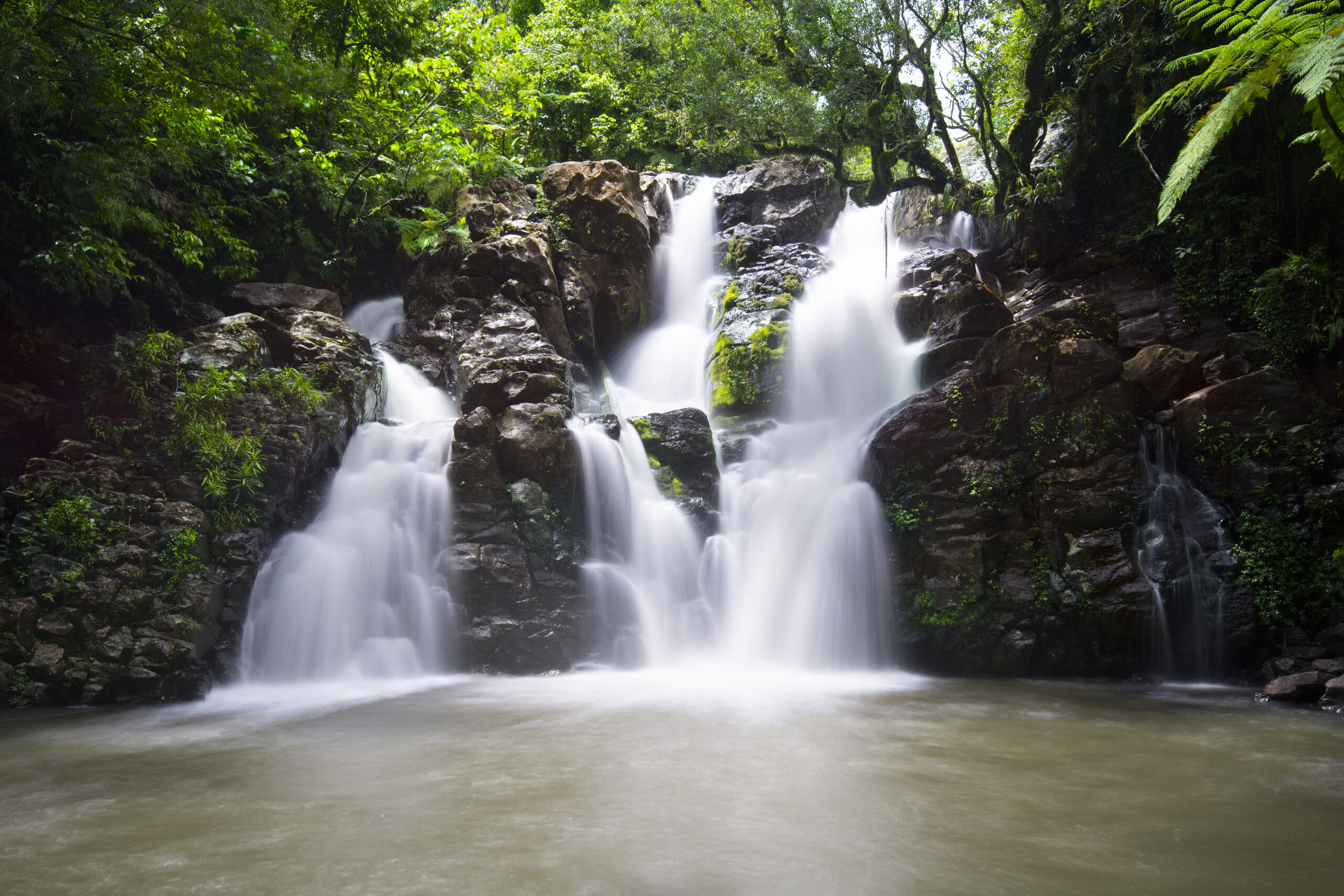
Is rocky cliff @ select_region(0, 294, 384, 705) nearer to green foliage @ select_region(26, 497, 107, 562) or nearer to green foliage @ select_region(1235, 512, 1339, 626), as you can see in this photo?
green foliage @ select_region(26, 497, 107, 562)

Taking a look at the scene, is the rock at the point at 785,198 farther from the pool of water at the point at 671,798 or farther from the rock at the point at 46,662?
the rock at the point at 46,662

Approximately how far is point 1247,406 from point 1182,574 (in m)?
2.29

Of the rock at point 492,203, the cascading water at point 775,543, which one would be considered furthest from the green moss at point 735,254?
the rock at point 492,203

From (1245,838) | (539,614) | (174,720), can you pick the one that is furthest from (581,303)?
(1245,838)

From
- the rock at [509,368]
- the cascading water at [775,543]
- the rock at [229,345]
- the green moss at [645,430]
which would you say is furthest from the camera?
the green moss at [645,430]

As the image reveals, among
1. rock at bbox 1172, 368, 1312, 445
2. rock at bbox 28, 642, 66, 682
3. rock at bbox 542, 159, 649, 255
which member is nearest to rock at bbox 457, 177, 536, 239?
rock at bbox 542, 159, 649, 255

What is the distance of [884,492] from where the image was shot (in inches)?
366

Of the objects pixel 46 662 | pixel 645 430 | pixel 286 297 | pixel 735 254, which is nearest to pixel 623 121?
pixel 735 254

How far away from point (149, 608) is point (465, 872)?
564 cm

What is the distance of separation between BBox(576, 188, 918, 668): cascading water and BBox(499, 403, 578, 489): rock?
308mm

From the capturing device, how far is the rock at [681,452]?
9859 millimetres

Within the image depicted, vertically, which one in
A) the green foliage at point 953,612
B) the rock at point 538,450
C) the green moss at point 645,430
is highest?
the green moss at point 645,430

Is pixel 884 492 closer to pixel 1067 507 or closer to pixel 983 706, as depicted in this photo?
pixel 1067 507

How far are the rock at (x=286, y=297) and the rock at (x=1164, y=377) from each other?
11.3 m
